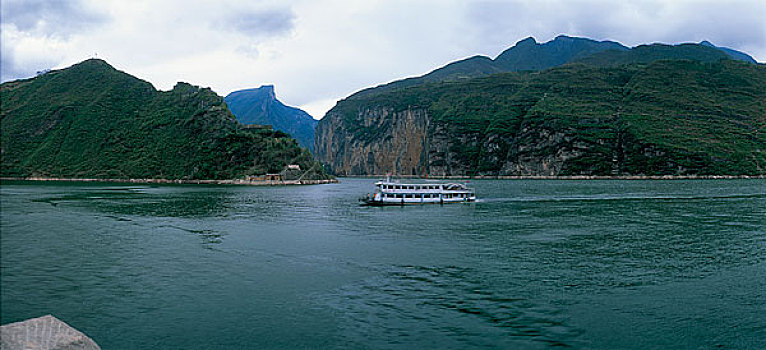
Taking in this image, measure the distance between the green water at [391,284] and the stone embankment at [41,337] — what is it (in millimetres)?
7591

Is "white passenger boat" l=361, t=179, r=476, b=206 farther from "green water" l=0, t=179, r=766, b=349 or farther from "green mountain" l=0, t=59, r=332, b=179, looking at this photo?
"green mountain" l=0, t=59, r=332, b=179

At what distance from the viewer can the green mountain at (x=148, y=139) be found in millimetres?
148500

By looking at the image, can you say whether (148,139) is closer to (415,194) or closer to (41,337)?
(415,194)

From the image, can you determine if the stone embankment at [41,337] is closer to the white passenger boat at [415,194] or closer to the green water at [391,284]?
the green water at [391,284]

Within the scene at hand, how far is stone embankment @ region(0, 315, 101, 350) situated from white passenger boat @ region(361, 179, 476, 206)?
241 ft

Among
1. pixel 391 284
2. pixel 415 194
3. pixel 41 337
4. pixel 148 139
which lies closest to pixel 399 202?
pixel 415 194

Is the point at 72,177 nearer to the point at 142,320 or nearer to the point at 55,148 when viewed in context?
the point at 55,148

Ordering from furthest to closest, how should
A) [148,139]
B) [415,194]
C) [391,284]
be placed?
[148,139] → [415,194] → [391,284]

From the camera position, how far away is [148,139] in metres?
182

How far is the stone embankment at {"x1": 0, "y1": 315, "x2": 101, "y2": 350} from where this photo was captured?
30.9 ft

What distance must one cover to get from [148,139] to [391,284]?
181434 mm

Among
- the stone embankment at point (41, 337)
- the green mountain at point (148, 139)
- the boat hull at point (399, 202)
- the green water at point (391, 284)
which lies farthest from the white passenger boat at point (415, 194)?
the green mountain at point (148, 139)

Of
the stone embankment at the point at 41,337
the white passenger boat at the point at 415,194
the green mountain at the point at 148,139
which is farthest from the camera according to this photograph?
the green mountain at the point at 148,139

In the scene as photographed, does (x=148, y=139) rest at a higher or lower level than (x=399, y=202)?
higher
